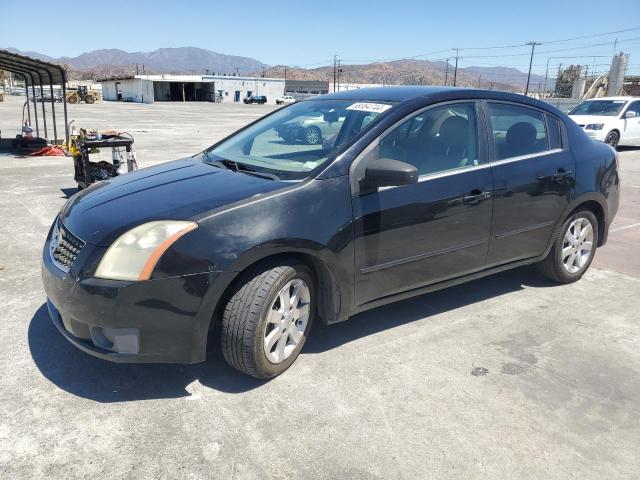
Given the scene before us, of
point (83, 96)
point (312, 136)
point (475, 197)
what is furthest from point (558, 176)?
point (83, 96)

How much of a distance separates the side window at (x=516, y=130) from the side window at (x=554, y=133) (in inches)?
2.6

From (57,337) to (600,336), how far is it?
3.78 metres

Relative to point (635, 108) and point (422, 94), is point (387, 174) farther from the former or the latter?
point (635, 108)

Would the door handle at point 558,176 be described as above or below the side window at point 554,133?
below

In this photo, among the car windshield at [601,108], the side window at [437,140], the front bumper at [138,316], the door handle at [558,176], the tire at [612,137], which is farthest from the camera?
the car windshield at [601,108]

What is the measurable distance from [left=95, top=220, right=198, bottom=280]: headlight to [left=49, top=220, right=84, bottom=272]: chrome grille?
252 millimetres

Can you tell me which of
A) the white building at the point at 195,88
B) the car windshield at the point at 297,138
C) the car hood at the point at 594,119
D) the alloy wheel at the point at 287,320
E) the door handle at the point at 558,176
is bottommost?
the alloy wheel at the point at 287,320

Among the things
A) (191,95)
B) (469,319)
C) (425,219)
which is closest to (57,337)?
(425,219)

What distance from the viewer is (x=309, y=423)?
2.67 m

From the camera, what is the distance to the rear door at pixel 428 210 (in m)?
3.24

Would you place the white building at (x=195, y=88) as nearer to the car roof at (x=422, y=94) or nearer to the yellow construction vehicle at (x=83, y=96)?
the yellow construction vehicle at (x=83, y=96)

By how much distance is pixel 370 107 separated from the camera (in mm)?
3617

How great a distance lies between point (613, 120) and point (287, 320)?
15548 mm

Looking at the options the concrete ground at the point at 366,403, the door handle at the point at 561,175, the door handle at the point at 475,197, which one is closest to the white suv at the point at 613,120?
the door handle at the point at 561,175
